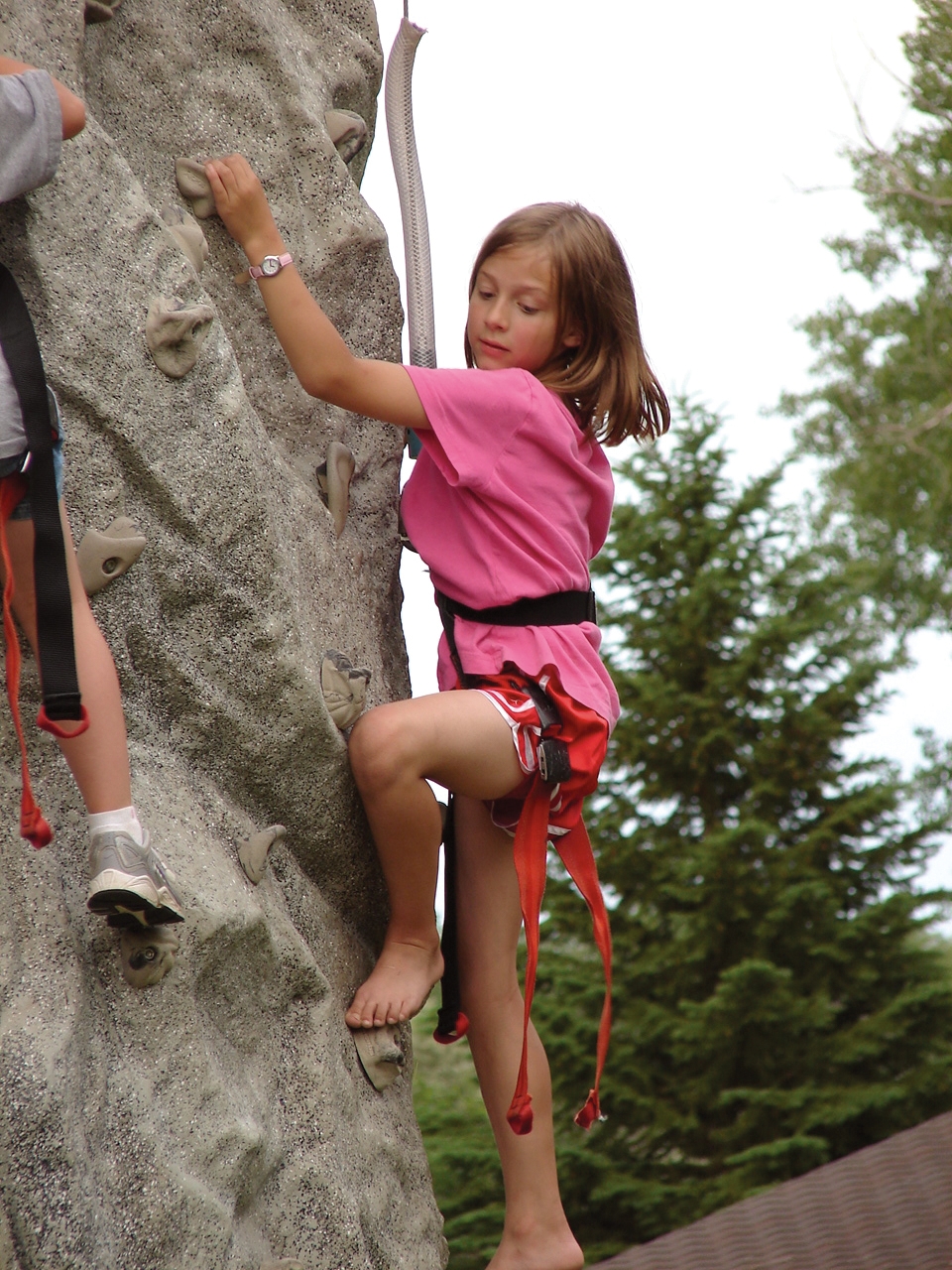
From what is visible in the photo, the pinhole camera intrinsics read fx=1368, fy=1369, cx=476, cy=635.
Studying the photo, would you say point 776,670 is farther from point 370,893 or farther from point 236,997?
point 236,997

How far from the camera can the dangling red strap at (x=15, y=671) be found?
69.2 inches

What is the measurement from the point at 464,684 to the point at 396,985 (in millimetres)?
564

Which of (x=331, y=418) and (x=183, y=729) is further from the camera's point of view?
(x=331, y=418)

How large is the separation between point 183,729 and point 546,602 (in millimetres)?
729

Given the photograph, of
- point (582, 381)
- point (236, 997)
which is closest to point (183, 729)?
point (236, 997)

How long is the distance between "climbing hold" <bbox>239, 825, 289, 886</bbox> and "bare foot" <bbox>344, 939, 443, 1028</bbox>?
338 mm

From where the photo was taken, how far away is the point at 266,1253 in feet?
6.89

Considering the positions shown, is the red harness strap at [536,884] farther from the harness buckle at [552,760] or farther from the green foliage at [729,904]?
the green foliage at [729,904]

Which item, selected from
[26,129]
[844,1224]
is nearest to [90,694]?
[26,129]

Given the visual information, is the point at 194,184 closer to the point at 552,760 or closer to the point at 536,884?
the point at 552,760

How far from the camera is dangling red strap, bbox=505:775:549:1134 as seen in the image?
2.38 m

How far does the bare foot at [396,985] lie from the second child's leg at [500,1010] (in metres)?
0.10

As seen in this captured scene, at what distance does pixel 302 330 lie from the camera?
92.7 inches

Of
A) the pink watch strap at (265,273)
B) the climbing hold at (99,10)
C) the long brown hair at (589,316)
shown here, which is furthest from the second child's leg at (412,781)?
the climbing hold at (99,10)
